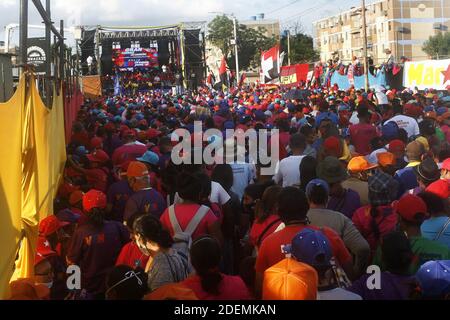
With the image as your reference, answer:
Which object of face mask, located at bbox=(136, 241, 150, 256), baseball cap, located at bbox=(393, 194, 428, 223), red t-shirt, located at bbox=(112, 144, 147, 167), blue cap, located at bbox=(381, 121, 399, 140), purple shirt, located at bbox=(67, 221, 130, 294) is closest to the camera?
face mask, located at bbox=(136, 241, 150, 256)

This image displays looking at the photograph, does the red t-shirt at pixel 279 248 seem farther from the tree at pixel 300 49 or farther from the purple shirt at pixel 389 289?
the tree at pixel 300 49

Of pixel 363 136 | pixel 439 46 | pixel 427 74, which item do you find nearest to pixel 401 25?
pixel 439 46

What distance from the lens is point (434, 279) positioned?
3691 mm

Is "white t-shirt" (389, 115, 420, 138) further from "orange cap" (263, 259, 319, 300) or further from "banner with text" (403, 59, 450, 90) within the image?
"banner with text" (403, 59, 450, 90)

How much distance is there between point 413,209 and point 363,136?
197 inches

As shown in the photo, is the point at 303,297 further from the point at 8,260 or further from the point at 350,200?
the point at 350,200

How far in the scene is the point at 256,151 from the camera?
27.2ft

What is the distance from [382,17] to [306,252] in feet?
300

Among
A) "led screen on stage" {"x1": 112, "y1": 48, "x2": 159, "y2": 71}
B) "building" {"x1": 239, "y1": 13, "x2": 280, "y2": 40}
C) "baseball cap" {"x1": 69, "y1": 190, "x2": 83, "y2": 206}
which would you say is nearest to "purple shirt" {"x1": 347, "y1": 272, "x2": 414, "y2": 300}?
"baseball cap" {"x1": 69, "y1": 190, "x2": 83, "y2": 206}

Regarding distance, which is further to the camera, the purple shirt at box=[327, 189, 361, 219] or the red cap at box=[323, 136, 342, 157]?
the red cap at box=[323, 136, 342, 157]

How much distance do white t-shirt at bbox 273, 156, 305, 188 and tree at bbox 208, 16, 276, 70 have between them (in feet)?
215

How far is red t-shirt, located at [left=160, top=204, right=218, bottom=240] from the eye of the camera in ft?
16.4

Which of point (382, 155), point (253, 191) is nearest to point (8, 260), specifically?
point (253, 191)

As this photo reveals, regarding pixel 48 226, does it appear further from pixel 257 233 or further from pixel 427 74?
pixel 427 74
